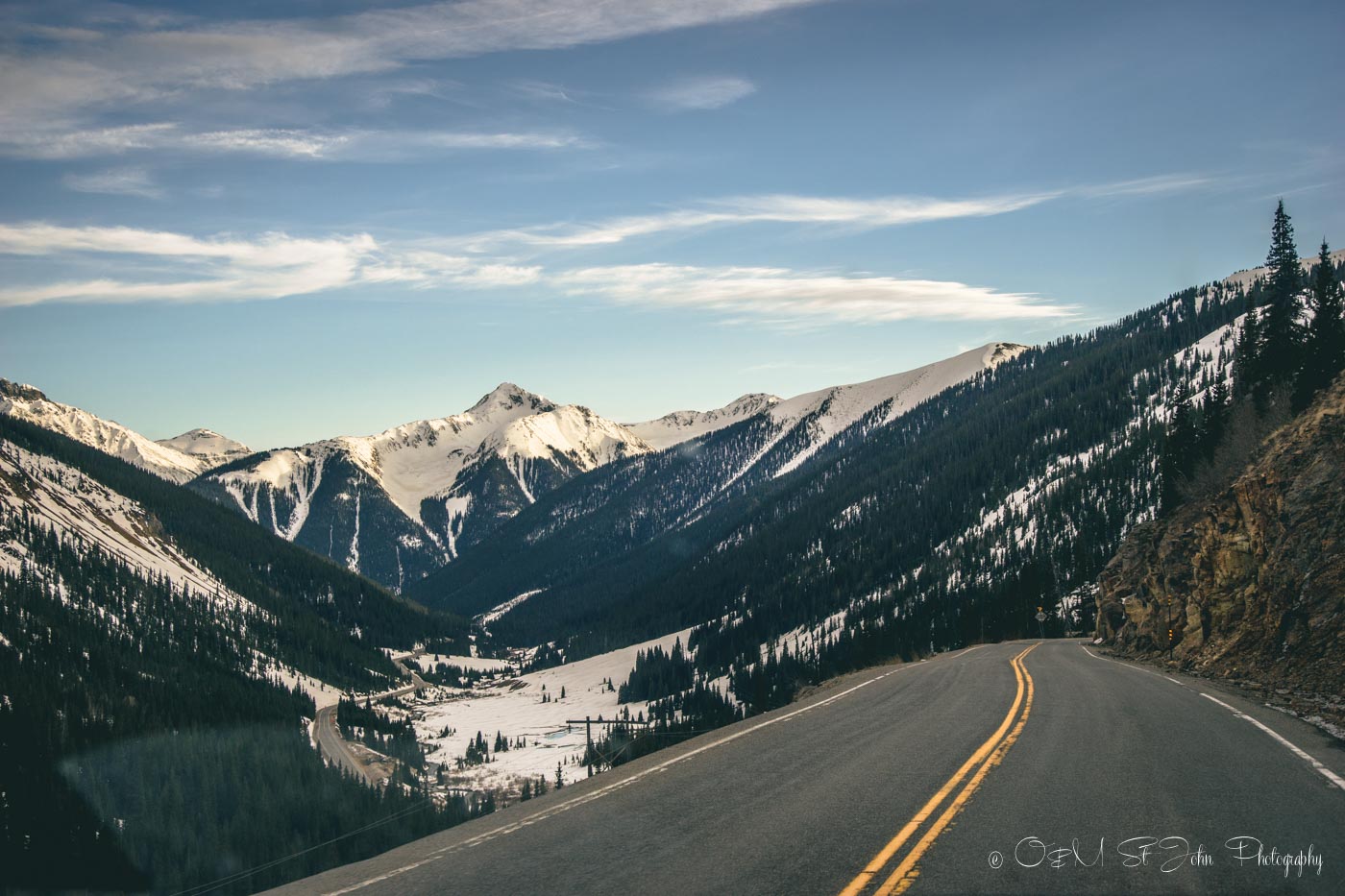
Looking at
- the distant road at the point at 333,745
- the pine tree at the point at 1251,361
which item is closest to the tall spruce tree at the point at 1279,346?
the pine tree at the point at 1251,361

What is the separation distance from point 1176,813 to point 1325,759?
547cm

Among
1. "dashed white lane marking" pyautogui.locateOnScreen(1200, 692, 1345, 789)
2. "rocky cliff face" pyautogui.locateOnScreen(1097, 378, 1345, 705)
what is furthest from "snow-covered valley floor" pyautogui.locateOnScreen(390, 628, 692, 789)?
"dashed white lane marking" pyautogui.locateOnScreen(1200, 692, 1345, 789)

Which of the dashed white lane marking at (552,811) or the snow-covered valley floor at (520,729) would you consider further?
the snow-covered valley floor at (520,729)

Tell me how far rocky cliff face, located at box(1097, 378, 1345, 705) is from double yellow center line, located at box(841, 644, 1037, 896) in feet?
30.4

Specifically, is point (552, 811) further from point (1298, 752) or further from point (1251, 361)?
point (1251, 361)

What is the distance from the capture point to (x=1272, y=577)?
95.1 feet

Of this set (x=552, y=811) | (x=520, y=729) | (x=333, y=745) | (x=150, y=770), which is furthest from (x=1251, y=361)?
(x=333, y=745)

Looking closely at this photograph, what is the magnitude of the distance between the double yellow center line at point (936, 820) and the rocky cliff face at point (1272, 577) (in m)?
9.27

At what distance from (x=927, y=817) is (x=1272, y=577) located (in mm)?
26129

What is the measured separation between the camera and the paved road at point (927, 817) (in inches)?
352

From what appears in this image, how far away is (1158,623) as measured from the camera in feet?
138

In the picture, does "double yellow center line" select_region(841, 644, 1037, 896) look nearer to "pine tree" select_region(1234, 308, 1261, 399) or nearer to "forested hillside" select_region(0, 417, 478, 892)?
"forested hillside" select_region(0, 417, 478, 892)

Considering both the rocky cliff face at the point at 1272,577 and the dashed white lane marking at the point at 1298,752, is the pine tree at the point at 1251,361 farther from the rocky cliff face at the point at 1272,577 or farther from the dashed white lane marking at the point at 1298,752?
the dashed white lane marking at the point at 1298,752

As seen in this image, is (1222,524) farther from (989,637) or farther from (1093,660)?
(989,637)
